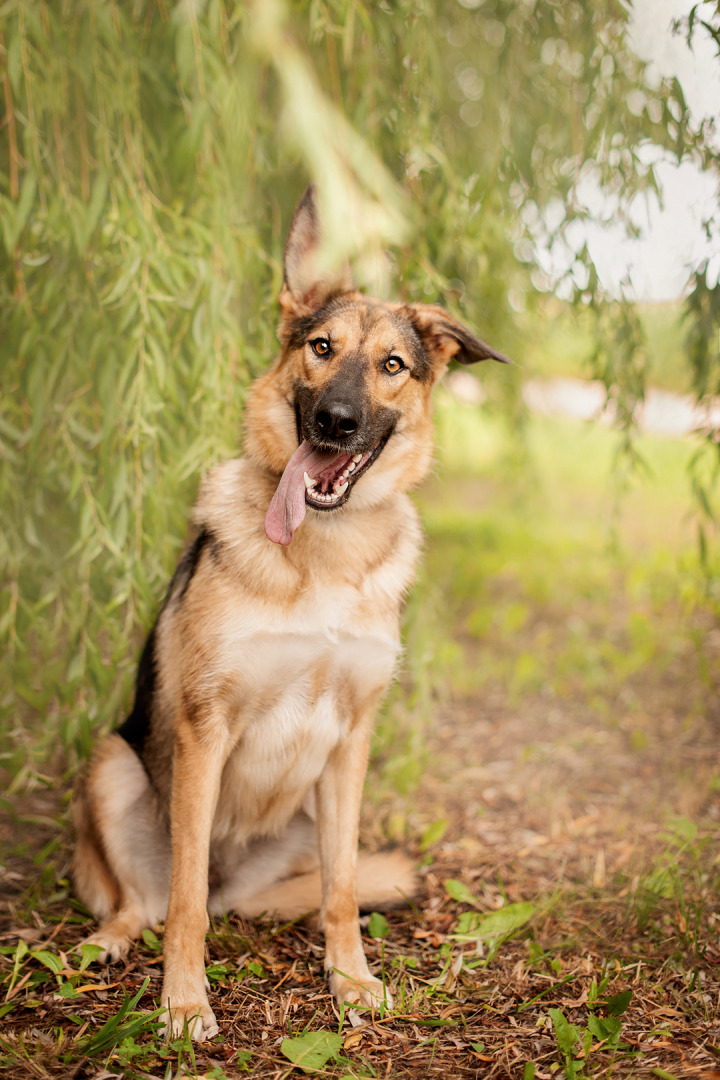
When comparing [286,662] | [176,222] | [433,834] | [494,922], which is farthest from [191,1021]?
[176,222]

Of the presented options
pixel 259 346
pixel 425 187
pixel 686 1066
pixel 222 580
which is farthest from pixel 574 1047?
pixel 425 187

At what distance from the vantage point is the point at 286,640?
244 centimetres

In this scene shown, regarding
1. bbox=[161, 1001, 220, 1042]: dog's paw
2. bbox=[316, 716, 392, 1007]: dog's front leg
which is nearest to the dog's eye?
bbox=[316, 716, 392, 1007]: dog's front leg

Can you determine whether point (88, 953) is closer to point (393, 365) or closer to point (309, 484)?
point (309, 484)

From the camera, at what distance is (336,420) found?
2.44 meters

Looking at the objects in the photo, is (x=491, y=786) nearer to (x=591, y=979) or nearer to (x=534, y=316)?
(x=591, y=979)

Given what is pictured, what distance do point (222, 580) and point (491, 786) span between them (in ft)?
7.15

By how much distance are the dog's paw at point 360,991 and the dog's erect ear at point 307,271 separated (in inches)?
86.4

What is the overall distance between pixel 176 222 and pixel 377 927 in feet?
8.63

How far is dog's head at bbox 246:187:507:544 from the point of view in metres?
2.51

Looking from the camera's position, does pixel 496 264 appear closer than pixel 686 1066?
No

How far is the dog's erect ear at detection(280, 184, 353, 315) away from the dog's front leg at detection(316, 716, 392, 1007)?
149 centimetres

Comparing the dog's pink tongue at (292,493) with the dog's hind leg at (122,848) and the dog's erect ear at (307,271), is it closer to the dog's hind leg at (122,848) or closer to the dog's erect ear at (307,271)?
the dog's erect ear at (307,271)

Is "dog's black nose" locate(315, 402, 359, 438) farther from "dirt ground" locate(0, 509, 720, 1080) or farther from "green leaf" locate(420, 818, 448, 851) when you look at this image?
"green leaf" locate(420, 818, 448, 851)
